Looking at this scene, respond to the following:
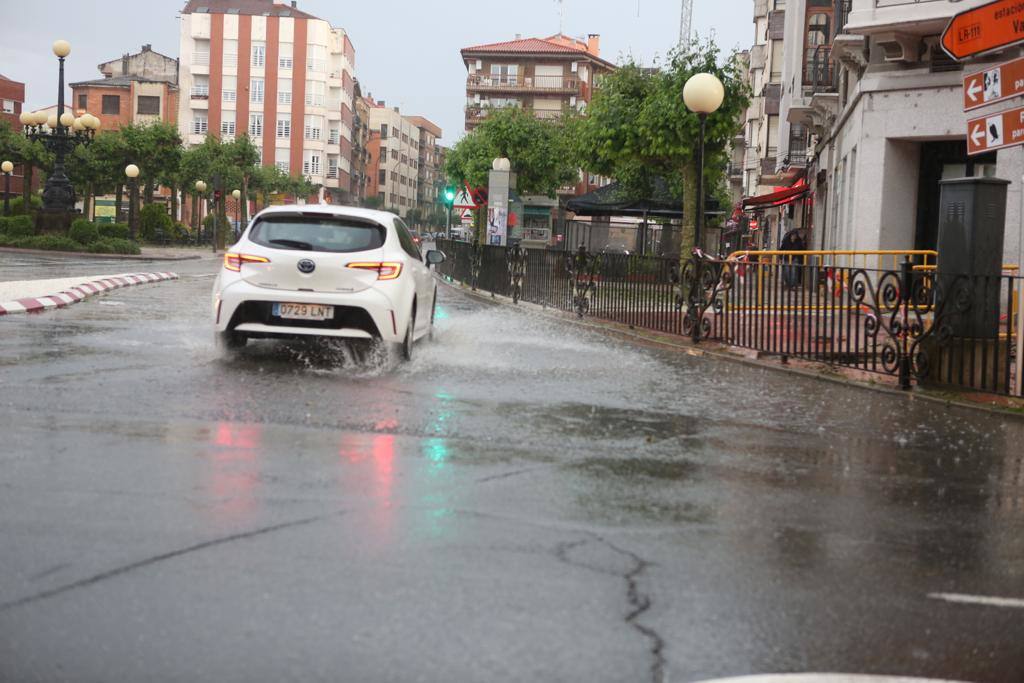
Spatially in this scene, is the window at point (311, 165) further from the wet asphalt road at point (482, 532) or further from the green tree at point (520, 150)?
the wet asphalt road at point (482, 532)

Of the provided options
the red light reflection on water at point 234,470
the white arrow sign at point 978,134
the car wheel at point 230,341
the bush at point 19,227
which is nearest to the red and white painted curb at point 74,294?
the car wheel at point 230,341

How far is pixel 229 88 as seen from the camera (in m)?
117

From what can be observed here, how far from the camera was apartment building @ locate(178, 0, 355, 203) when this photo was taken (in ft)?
381

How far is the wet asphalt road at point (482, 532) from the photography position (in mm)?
3902

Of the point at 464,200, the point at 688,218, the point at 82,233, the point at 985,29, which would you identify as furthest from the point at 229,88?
the point at 985,29

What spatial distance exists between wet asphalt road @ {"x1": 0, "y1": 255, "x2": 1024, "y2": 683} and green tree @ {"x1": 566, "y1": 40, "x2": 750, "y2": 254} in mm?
24534

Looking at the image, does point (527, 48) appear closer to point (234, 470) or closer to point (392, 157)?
point (392, 157)

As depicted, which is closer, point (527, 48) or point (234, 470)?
point (234, 470)

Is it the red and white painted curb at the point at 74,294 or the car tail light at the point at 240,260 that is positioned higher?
the car tail light at the point at 240,260

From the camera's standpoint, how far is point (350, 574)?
464 centimetres

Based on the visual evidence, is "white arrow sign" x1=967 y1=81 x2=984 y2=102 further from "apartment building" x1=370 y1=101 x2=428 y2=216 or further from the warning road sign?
"apartment building" x1=370 y1=101 x2=428 y2=216

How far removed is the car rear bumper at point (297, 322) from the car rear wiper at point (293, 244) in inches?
17.8

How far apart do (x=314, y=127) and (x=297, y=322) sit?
11135cm

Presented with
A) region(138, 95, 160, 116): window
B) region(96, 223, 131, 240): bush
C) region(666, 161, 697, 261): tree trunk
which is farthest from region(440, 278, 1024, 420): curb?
region(138, 95, 160, 116): window
